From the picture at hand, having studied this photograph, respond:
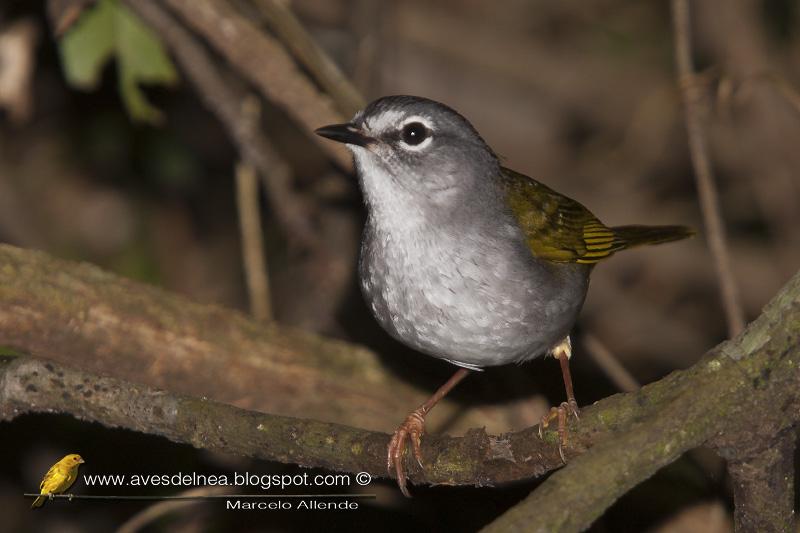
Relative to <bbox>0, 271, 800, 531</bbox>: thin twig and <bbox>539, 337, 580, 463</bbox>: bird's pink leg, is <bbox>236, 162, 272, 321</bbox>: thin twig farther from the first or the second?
<bbox>0, 271, 800, 531</bbox>: thin twig

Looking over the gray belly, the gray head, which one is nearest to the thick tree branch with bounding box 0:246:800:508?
the gray belly

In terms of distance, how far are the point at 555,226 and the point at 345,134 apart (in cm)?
123

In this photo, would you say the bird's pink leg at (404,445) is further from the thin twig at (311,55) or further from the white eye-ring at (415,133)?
the thin twig at (311,55)

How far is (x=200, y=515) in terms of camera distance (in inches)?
224

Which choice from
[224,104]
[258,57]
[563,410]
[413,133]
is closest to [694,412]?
[563,410]

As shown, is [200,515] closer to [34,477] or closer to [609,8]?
[34,477]

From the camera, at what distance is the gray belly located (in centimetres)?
412

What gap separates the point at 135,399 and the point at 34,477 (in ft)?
10.0

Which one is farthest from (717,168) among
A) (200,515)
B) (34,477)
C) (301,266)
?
(34,477)

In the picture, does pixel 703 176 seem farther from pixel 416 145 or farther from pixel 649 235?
pixel 416 145

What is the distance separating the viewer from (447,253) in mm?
4195

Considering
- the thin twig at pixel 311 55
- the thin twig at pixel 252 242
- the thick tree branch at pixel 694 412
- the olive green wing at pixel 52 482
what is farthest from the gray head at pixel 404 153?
the thin twig at pixel 252 242

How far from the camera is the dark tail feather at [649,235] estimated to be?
17.0 ft

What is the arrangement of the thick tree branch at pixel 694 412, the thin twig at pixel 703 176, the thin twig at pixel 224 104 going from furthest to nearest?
the thin twig at pixel 224 104 < the thin twig at pixel 703 176 < the thick tree branch at pixel 694 412
